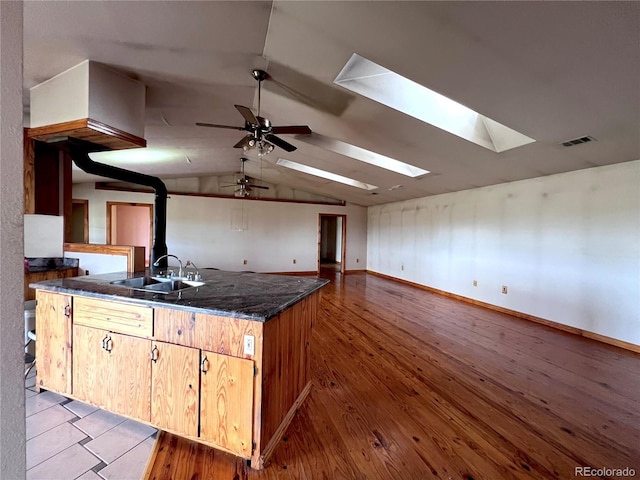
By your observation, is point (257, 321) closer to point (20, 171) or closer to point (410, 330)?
point (20, 171)

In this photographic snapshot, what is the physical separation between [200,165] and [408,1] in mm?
5769

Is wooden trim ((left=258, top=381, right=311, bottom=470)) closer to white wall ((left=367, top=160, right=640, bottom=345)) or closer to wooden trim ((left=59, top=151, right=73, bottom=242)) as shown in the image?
wooden trim ((left=59, top=151, right=73, bottom=242))

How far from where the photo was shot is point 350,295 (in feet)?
18.7

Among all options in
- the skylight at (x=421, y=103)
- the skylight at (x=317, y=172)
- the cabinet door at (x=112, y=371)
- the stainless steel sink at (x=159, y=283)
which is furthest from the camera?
the skylight at (x=317, y=172)

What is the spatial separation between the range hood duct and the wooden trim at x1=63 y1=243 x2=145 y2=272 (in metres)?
0.14

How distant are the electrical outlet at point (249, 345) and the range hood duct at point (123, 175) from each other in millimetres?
2062

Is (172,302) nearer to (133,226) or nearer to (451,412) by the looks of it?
(451,412)

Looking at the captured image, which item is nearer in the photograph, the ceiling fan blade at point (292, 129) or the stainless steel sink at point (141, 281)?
the stainless steel sink at point (141, 281)

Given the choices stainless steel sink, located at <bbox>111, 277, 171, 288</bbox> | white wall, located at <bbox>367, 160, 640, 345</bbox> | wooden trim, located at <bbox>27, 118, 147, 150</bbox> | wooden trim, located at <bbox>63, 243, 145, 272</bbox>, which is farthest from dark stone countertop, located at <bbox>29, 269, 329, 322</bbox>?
white wall, located at <bbox>367, 160, 640, 345</bbox>

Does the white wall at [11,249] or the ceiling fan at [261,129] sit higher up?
the ceiling fan at [261,129]

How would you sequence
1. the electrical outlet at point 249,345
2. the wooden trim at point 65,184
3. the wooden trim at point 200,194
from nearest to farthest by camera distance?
the electrical outlet at point 249,345 < the wooden trim at point 65,184 < the wooden trim at point 200,194

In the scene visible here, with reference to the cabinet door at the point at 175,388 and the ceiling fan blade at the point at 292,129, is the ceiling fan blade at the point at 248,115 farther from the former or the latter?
the cabinet door at the point at 175,388

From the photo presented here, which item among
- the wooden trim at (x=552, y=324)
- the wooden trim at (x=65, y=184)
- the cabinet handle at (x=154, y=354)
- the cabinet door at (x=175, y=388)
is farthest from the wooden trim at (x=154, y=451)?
the wooden trim at (x=552, y=324)

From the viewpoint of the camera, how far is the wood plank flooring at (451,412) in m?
1.54
